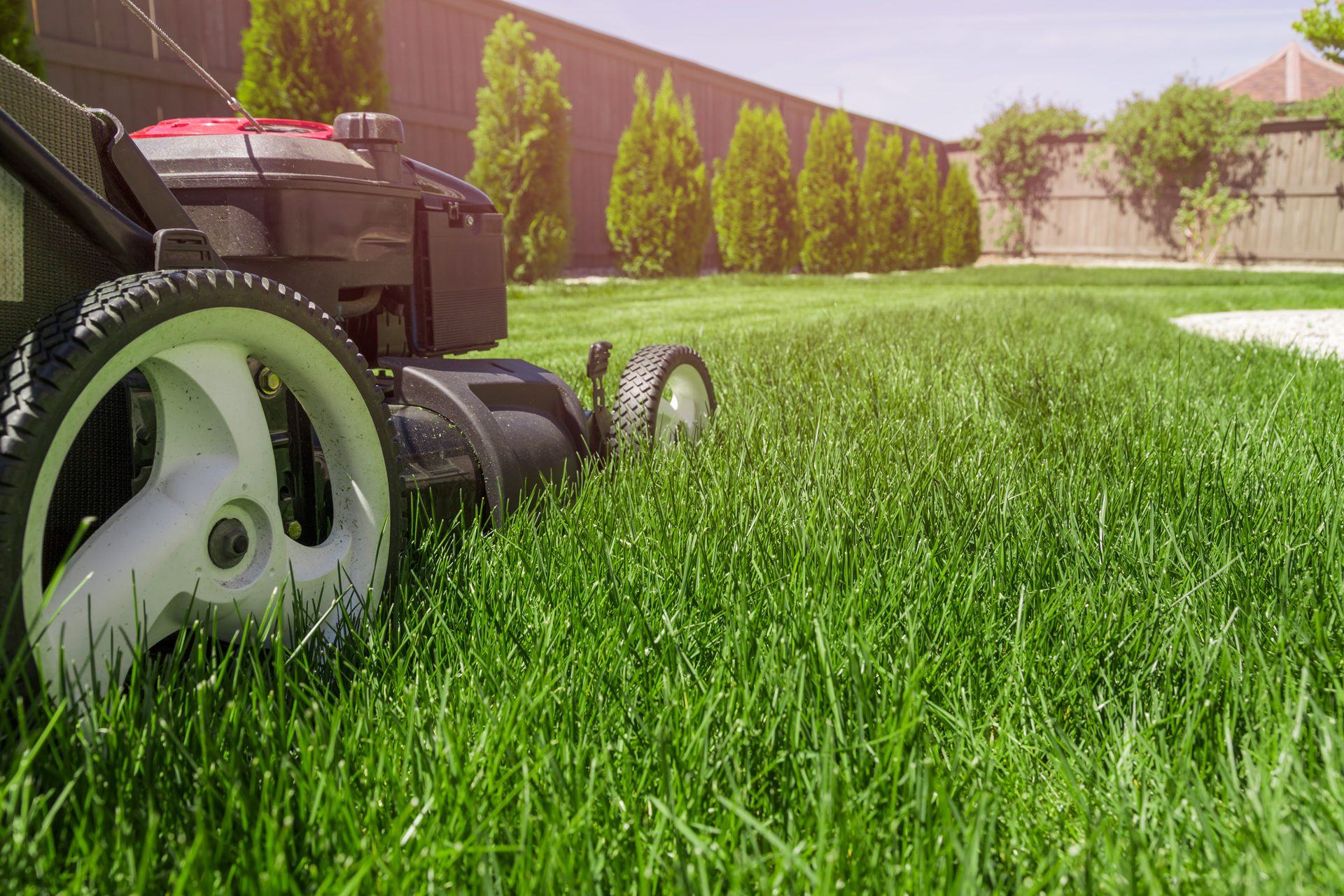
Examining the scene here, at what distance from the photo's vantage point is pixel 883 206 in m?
20.4

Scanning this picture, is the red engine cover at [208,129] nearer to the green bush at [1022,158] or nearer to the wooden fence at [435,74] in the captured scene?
the wooden fence at [435,74]

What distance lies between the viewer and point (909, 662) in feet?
4.02

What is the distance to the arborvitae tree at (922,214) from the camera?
2106 cm

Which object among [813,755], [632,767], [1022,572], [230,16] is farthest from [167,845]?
[230,16]

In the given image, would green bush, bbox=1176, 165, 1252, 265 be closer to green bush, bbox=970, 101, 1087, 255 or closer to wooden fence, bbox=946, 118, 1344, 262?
wooden fence, bbox=946, 118, 1344, 262

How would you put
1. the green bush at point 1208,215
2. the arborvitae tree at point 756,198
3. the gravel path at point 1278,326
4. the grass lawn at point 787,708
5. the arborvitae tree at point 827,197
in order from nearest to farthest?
the grass lawn at point 787,708
the gravel path at point 1278,326
the arborvitae tree at point 756,198
the arborvitae tree at point 827,197
the green bush at point 1208,215

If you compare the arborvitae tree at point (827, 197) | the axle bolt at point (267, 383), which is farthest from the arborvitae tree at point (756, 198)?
the axle bolt at point (267, 383)

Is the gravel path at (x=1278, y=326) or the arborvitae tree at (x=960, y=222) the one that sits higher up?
the arborvitae tree at (x=960, y=222)

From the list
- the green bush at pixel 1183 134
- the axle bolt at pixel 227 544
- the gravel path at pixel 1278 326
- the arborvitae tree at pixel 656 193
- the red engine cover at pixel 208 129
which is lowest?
the axle bolt at pixel 227 544

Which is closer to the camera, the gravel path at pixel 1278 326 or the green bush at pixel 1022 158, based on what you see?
the gravel path at pixel 1278 326

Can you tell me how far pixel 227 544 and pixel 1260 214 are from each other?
23362 mm

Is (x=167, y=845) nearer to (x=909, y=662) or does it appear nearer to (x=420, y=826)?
(x=420, y=826)

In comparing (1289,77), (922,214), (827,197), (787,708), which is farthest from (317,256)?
(1289,77)

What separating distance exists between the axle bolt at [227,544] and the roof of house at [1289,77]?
40.1m
